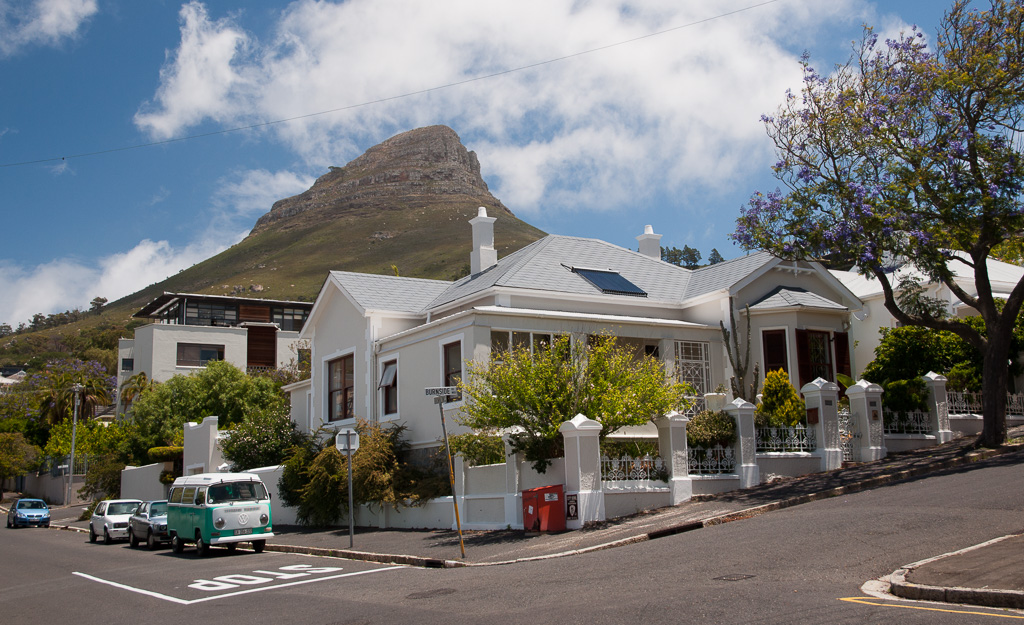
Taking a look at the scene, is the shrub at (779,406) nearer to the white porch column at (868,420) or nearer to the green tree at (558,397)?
the white porch column at (868,420)

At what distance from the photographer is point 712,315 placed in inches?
952

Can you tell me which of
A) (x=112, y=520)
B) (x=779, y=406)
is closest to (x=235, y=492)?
(x=112, y=520)

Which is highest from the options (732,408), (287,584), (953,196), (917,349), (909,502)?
(953,196)

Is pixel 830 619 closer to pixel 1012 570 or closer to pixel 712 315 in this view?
pixel 1012 570

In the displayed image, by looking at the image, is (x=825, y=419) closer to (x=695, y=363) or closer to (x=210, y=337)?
(x=695, y=363)

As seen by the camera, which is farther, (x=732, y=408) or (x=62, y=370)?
(x=62, y=370)

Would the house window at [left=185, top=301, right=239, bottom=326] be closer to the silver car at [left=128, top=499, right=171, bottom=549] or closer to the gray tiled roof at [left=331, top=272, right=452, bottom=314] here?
the gray tiled roof at [left=331, top=272, right=452, bottom=314]

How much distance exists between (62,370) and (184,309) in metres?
8.71

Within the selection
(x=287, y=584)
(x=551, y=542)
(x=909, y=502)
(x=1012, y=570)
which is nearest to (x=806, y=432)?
(x=909, y=502)

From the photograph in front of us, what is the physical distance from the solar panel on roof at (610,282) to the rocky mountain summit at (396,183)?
119 m

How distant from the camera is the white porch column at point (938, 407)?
2006 centimetres

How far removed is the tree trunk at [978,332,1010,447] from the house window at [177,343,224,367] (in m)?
48.0

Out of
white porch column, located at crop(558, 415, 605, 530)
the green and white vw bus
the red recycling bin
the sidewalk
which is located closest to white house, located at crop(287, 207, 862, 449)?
the sidewalk

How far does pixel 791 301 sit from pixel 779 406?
15.7 ft
